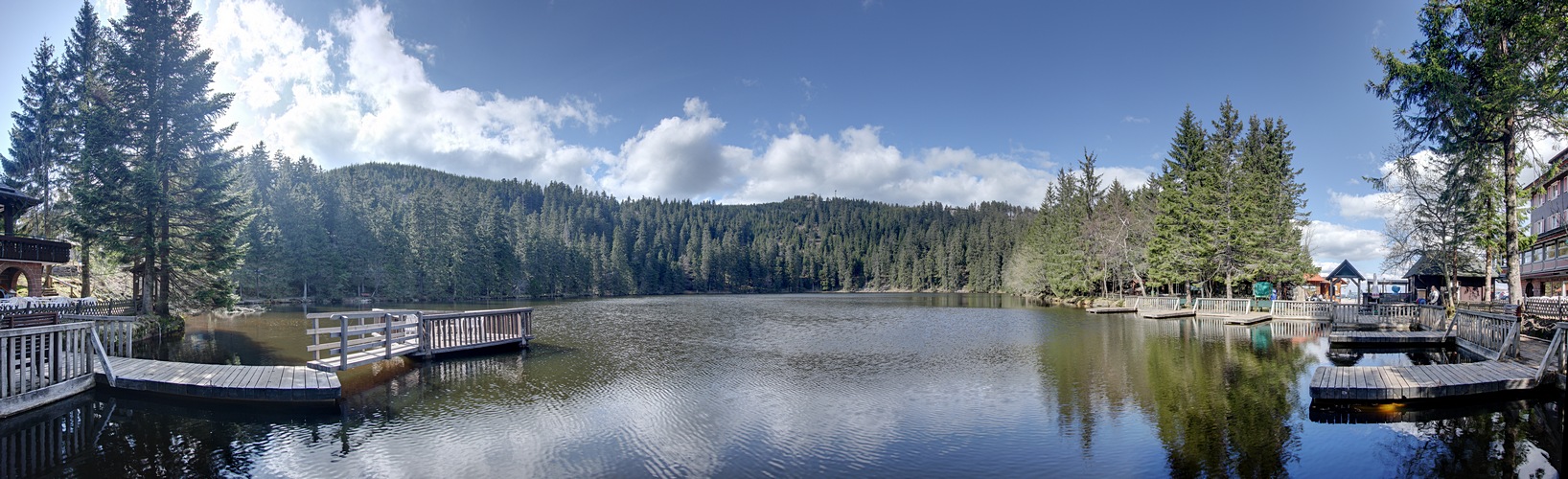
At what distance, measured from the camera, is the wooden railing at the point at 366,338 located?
→ 13383 millimetres

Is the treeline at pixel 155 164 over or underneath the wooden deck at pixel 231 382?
over

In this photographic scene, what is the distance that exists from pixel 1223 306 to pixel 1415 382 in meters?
26.1

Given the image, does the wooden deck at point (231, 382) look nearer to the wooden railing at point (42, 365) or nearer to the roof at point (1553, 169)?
the wooden railing at point (42, 365)

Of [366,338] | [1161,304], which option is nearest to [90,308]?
[366,338]

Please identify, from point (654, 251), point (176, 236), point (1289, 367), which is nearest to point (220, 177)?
point (176, 236)

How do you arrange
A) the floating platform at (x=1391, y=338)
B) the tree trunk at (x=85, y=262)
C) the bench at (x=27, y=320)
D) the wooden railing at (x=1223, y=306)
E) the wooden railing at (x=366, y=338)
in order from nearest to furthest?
1. the bench at (x=27, y=320)
2. the wooden railing at (x=366, y=338)
3. the floating platform at (x=1391, y=338)
4. the tree trunk at (x=85, y=262)
5. the wooden railing at (x=1223, y=306)

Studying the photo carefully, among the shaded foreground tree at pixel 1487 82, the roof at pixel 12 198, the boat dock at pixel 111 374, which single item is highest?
the shaded foreground tree at pixel 1487 82

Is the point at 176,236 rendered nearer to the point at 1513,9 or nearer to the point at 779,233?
the point at 1513,9

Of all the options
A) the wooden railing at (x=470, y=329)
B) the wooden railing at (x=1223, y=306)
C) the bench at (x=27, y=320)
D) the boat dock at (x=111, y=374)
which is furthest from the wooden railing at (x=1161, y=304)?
the bench at (x=27, y=320)

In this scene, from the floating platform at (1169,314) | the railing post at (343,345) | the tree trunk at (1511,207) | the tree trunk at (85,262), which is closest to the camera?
the railing post at (343,345)

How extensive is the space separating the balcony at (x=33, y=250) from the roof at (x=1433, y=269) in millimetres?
57868

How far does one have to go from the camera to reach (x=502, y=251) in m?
77.6

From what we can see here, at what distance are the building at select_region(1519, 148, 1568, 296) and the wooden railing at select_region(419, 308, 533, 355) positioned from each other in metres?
48.2

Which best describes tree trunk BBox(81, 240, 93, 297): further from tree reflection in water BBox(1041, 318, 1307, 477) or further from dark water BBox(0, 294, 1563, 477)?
tree reflection in water BBox(1041, 318, 1307, 477)
